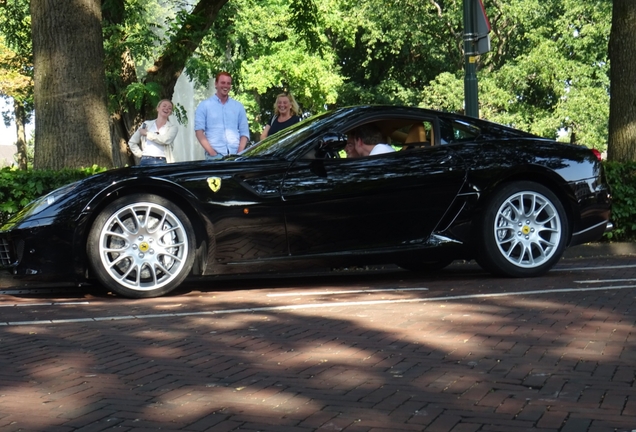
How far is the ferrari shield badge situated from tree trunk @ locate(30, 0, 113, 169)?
396cm

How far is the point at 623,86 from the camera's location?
13109 mm

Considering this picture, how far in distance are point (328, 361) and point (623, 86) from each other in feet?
30.8

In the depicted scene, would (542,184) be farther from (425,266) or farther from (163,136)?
(163,136)

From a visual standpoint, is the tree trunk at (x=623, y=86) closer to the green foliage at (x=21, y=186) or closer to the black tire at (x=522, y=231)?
the black tire at (x=522, y=231)

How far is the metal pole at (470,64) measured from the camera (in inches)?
488

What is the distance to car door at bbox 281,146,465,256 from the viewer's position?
7633 mm

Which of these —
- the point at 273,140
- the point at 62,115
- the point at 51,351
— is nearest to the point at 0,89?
the point at 62,115

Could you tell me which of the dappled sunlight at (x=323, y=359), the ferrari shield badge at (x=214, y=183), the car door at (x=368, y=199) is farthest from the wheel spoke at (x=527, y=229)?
the ferrari shield badge at (x=214, y=183)

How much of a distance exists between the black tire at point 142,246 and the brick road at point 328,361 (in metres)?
0.17

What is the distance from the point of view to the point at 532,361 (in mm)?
4824

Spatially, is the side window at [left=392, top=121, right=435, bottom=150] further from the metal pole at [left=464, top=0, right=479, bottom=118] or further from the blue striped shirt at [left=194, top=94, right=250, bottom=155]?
the metal pole at [left=464, top=0, right=479, bottom=118]

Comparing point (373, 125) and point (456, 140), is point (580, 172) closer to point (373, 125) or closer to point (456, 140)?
point (456, 140)

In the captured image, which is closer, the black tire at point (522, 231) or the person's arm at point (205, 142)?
the black tire at point (522, 231)

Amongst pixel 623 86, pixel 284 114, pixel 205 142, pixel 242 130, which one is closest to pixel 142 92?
pixel 284 114
